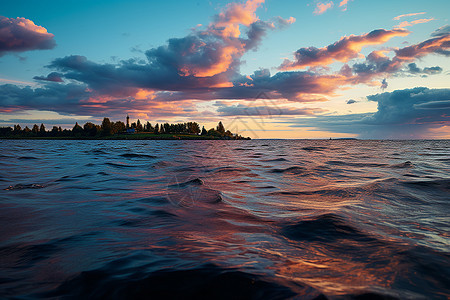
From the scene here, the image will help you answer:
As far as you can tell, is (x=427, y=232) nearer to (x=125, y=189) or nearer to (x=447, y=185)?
(x=447, y=185)

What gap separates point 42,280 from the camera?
3.58 metres

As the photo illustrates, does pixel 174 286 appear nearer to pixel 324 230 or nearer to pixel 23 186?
pixel 324 230

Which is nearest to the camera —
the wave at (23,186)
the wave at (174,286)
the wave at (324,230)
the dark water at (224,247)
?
the wave at (174,286)

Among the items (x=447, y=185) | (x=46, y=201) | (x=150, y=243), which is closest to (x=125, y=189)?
(x=46, y=201)

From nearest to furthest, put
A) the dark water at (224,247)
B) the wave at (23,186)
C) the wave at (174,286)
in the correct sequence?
1. the wave at (174,286)
2. the dark water at (224,247)
3. the wave at (23,186)

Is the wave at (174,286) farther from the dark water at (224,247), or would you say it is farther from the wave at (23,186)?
the wave at (23,186)

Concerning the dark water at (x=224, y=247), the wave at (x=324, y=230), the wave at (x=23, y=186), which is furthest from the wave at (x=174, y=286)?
the wave at (x=23, y=186)

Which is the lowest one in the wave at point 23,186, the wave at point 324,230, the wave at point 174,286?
the wave at point 23,186

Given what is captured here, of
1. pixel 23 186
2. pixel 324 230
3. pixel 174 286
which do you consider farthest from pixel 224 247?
pixel 23 186

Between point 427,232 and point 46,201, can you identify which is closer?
point 427,232

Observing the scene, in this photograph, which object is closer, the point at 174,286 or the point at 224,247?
the point at 174,286

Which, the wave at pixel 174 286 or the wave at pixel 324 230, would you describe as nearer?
the wave at pixel 174 286

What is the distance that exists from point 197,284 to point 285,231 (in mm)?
3072

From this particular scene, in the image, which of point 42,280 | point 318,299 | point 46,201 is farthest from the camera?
point 46,201
